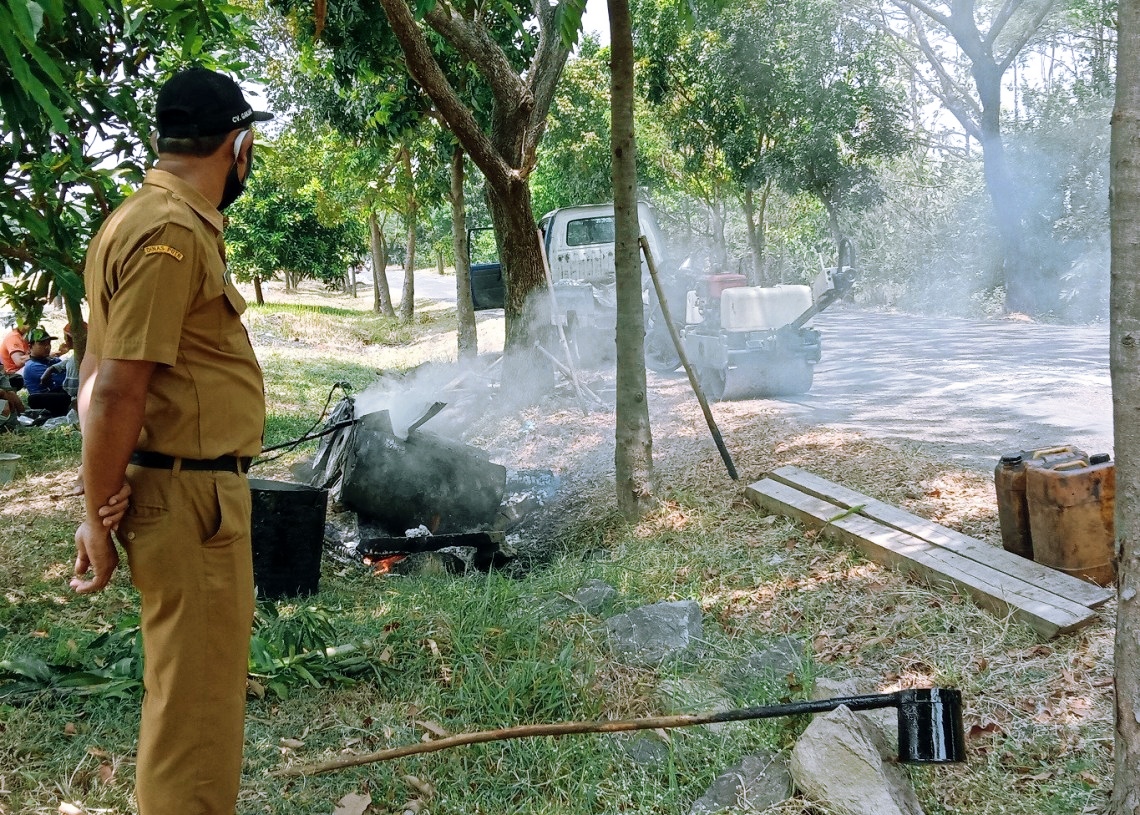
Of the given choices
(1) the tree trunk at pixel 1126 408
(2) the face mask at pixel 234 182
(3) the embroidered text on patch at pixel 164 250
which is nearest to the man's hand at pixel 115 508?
(3) the embroidered text on patch at pixel 164 250

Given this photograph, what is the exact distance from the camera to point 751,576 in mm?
4633

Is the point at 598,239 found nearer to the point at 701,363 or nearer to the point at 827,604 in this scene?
the point at 701,363

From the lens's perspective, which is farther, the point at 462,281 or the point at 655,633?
the point at 462,281

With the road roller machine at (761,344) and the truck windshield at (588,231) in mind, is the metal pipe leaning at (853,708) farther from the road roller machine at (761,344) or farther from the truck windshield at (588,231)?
the truck windshield at (588,231)

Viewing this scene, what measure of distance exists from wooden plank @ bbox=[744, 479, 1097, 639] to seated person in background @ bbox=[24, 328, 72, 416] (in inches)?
339

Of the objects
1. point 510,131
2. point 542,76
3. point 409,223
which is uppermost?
point 409,223

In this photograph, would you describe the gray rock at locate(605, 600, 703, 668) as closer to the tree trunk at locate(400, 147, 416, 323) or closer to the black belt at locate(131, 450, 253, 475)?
the black belt at locate(131, 450, 253, 475)

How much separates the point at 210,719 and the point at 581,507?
4558 mm

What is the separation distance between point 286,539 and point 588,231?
31.3 feet

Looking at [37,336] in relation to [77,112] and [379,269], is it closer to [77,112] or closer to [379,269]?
[77,112]

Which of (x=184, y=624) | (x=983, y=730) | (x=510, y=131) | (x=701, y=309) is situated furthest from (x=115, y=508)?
(x=701, y=309)

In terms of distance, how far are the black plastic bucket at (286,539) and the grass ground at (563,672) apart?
18 cm

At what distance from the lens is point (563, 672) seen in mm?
3422

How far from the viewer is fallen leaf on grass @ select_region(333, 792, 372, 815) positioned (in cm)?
275
